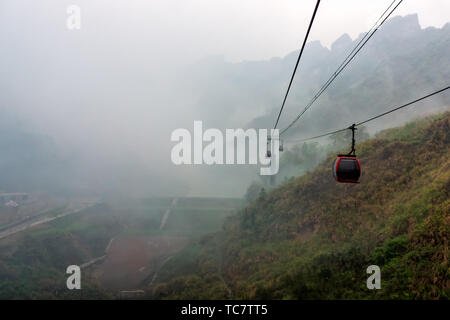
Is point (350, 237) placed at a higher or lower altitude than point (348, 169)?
lower

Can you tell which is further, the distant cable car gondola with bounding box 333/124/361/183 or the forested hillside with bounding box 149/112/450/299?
the forested hillside with bounding box 149/112/450/299

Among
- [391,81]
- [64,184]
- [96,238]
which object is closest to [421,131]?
[96,238]

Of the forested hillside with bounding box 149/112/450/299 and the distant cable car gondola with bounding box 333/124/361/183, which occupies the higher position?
the distant cable car gondola with bounding box 333/124/361/183

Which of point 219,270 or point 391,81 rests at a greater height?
point 391,81

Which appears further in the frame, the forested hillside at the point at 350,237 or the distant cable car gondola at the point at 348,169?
the forested hillside at the point at 350,237

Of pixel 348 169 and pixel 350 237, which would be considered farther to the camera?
pixel 350 237
